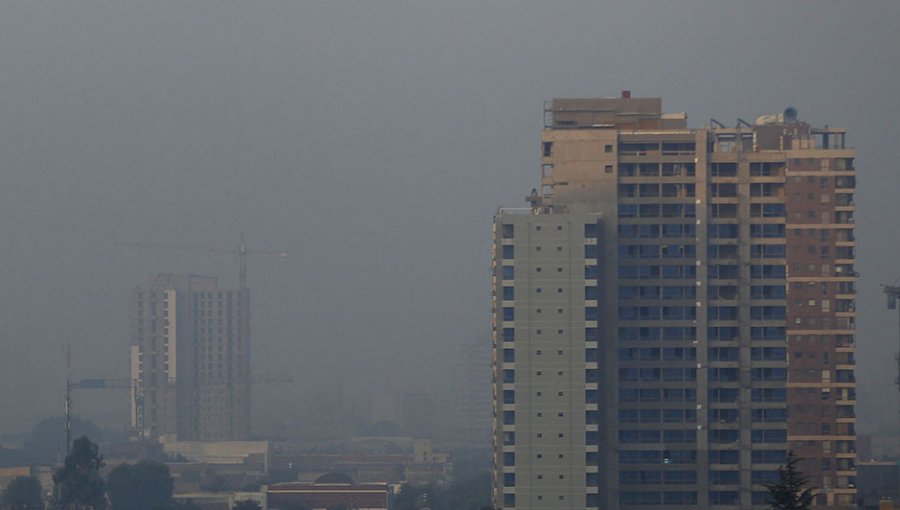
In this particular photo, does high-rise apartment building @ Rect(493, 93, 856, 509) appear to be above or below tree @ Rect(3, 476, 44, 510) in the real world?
above

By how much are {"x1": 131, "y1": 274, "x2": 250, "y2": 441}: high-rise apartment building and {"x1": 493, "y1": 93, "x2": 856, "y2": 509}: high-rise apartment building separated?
10562 cm

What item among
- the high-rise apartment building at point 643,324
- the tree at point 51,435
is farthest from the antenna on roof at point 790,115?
the tree at point 51,435

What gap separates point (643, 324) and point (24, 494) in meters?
53.7

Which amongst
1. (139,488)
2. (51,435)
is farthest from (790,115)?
(51,435)

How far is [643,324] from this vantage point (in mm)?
53125

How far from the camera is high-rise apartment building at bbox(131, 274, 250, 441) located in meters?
157

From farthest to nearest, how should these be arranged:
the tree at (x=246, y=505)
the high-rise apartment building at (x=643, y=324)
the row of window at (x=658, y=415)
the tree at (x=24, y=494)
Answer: the tree at (x=24, y=494) < the tree at (x=246, y=505) < the row of window at (x=658, y=415) < the high-rise apartment building at (x=643, y=324)

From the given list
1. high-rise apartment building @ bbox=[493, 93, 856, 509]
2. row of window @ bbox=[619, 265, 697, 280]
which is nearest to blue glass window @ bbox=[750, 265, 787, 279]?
high-rise apartment building @ bbox=[493, 93, 856, 509]

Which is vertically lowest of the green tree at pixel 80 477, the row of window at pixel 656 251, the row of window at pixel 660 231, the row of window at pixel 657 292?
the green tree at pixel 80 477

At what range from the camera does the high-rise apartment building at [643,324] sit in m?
51.1

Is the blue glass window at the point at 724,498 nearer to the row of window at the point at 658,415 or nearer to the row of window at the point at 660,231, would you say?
the row of window at the point at 658,415

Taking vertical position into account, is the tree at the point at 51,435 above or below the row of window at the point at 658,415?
below

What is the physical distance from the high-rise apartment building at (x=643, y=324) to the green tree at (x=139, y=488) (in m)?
48.3

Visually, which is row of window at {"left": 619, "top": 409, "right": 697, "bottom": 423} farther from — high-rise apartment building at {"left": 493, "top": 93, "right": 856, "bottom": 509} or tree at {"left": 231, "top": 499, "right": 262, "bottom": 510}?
tree at {"left": 231, "top": 499, "right": 262, "bottom": 510}
